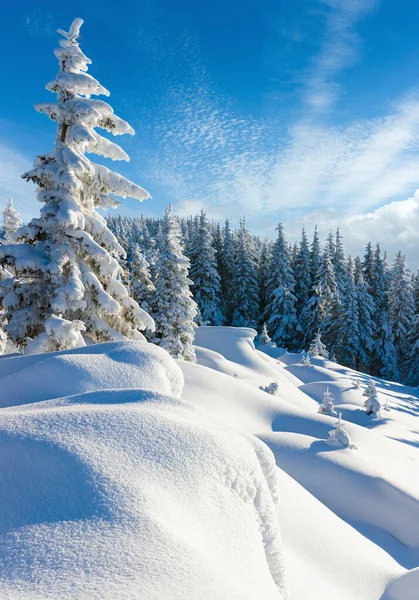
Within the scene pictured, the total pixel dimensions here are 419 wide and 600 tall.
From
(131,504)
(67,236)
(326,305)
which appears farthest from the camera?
(326,305)

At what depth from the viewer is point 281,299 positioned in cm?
3906

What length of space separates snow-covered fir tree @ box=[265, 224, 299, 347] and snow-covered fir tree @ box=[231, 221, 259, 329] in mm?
1675

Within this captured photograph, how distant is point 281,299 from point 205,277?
8271 mm

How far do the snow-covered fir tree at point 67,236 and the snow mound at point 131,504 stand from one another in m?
5.62

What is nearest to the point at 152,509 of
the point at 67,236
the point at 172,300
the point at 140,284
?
the point at 67,236

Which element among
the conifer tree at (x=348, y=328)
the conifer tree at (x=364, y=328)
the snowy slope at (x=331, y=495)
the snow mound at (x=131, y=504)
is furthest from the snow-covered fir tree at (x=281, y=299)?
the snow mound at (x=131, y=504)

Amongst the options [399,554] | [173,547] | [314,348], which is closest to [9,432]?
[173,547]

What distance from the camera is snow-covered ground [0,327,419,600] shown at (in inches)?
73.2

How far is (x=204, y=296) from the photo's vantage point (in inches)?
1526

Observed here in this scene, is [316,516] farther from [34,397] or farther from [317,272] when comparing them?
[317,272]

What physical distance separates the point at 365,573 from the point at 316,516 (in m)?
0.83


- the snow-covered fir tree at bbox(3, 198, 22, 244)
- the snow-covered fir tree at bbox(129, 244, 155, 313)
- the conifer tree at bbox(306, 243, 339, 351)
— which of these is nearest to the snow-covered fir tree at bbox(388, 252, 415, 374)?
the conifer tree at bbox(306, 243, 339, 351)

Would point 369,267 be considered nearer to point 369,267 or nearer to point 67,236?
point 369,267

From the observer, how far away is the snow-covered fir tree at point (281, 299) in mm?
39344
